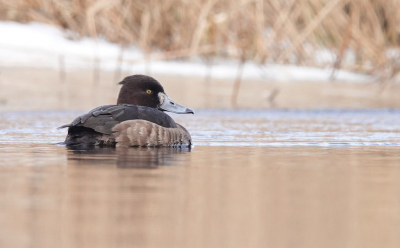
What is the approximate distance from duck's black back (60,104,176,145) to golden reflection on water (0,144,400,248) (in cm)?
42

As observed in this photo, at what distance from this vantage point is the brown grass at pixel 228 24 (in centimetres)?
1079

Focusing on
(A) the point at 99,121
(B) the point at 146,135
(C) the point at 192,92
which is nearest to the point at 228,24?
(C) the point at 192,92

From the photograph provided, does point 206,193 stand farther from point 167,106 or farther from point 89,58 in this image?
point 89,58

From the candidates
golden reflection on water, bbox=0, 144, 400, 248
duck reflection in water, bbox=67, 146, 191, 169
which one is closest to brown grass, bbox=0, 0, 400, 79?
duck reflection in water, bbox=67, 146, 191, 169

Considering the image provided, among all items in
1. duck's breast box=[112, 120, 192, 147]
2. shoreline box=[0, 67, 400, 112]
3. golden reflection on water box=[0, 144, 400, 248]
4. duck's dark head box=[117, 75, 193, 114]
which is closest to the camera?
golden reflection on water box=[0, 144, 400, 248]

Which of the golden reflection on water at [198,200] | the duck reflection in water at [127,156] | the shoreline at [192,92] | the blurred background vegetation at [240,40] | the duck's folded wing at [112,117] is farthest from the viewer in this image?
the blurred background vegetation at [240,40]

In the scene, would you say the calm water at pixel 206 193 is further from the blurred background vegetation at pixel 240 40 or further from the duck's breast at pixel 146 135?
the blurred background vegetation at pixel 240 40

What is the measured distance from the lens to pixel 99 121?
569 centimetres

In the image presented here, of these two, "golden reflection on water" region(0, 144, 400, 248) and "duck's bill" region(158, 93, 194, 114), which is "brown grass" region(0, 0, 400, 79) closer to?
"duck's bill" region(158, 93, 194, 114)

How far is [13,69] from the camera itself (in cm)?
992

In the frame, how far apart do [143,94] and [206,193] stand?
3.20 metres

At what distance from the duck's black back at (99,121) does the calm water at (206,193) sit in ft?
0.64

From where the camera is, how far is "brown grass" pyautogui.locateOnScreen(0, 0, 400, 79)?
10.8m

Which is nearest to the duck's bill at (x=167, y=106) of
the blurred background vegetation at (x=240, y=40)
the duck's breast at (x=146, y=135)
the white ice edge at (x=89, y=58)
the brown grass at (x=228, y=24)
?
the duck's breast at (x=146, y=135)
